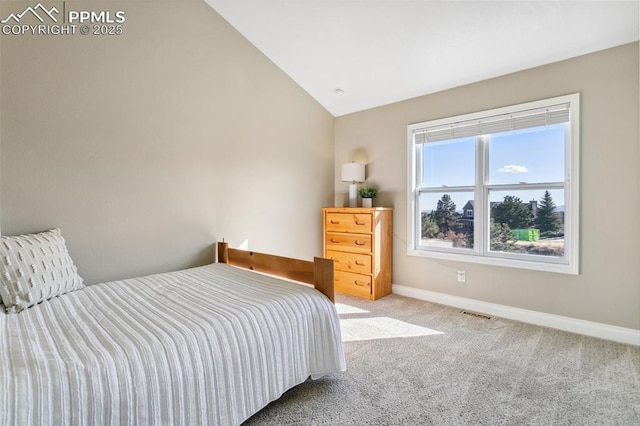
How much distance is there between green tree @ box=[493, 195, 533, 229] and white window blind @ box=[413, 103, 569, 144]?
2.28 feet

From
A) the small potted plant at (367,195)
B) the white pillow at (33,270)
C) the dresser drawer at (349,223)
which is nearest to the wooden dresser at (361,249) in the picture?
the dresser drawer at (349,223)

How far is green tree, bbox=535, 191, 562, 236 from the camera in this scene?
263 centimetres

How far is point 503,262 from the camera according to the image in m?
2.83

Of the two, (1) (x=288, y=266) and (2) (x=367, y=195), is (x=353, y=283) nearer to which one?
(2) (x=367, y=195)

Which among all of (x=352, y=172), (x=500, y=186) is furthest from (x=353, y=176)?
(x=500, y=186)

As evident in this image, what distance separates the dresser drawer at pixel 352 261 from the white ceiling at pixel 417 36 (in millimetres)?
1961

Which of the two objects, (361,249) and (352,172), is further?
(352,172)

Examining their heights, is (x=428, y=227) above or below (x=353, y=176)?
below

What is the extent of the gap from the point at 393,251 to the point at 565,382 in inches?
79.2

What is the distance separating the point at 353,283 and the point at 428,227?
1124 mm

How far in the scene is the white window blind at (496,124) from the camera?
2.55 metres

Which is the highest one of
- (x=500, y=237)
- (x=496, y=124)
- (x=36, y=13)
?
(x=36, y=13)

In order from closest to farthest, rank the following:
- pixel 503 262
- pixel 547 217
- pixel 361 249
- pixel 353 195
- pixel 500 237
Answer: pixel 547 217, pixel 503 262, pixel 500 237, pixel 361 249, pixel 353 195

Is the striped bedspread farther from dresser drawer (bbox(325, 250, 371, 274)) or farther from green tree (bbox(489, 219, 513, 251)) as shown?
green tree (bbox(489, 219, 513, 251))
